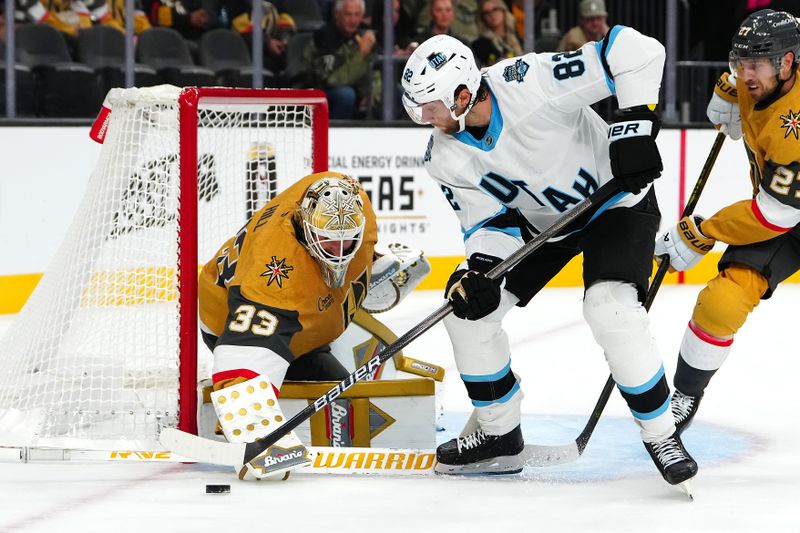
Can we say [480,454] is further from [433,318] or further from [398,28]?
[398,28]

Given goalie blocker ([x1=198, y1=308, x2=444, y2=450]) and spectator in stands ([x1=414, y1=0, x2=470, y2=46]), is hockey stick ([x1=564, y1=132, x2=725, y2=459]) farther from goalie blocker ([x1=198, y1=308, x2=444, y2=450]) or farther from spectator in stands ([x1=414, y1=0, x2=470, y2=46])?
spectator in stands ([x1=414, y1=0, x2=470, y2=46])

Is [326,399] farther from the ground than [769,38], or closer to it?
closer to it

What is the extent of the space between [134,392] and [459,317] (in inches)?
39.1

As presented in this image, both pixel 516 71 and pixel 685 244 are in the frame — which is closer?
pixel 516 71

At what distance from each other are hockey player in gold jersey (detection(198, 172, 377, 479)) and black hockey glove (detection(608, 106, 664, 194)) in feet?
1.99

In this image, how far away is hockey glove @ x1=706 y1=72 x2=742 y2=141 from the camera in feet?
10.7

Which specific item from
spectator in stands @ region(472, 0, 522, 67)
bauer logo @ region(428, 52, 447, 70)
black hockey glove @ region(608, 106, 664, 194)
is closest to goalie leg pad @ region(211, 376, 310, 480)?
bauer logo @ region(428, 52, 447, 70)

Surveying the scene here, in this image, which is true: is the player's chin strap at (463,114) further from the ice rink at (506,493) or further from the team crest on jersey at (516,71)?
the ice rink at (506,493)

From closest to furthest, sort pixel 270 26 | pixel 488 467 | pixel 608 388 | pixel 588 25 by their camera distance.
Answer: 1. pixel 488 467
2. pixel 608 388
3. pixel 270 26
4. pixel 588 25

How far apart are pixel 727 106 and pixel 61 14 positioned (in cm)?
357

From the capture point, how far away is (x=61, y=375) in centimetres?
Result: 333

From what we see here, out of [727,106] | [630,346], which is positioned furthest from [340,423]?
[727,106]

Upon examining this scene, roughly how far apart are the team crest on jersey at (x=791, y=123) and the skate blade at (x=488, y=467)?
3.13 feet

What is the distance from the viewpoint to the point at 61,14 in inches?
232
